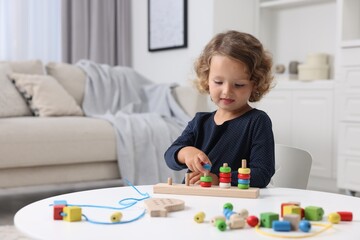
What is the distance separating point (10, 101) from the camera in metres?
3.20

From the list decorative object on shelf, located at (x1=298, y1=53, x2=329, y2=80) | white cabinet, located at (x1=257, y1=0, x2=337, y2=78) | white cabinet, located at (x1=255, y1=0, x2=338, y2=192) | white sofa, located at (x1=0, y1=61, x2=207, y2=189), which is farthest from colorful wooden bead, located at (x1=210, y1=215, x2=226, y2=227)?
white cabinet, located at (x1=257, y1=0, x2=337, y2=78)

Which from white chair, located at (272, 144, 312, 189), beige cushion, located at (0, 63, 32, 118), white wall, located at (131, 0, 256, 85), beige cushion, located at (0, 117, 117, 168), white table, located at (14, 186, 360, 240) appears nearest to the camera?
white table, located at (14, 186, 360, 240)

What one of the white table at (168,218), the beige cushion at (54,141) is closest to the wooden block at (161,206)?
the white table at (168,218)

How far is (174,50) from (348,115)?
1774mm

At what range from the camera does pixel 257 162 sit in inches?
49.9

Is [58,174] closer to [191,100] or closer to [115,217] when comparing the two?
[191,100]

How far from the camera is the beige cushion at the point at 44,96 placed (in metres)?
3.23

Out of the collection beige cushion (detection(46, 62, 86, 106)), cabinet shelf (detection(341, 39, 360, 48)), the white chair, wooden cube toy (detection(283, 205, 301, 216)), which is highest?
cabinet shelf (detection(341, 39, 360, 48))

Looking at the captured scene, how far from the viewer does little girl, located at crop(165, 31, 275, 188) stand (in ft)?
4.20

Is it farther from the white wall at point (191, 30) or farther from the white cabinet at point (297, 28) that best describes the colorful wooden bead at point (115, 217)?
the white cabinet at point (297, 28)

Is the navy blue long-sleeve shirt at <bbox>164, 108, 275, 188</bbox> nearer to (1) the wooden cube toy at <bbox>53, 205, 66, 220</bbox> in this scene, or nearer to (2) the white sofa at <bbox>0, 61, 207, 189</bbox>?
(1) the wooden cube toy at <bbox>53, 205, 66, 220</bbox>

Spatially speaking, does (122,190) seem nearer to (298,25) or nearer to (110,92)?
(110,92)

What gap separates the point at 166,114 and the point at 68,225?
2.60m

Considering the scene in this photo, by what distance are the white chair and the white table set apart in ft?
0.75
